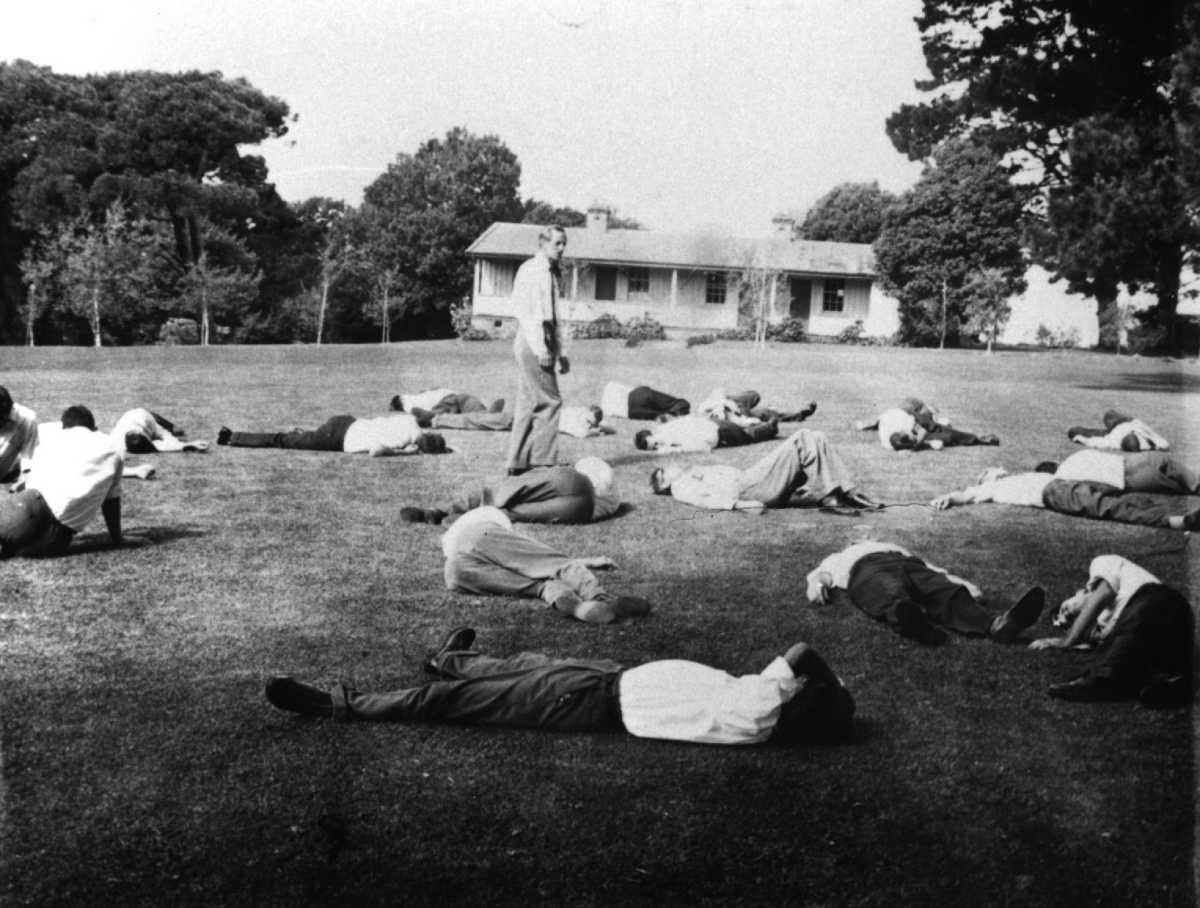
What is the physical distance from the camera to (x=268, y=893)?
3.45 m

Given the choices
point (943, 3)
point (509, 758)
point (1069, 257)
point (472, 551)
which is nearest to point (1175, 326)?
point (1069, 257)

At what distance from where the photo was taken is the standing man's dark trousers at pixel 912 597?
5.97m

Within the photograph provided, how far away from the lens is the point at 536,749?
178 inches

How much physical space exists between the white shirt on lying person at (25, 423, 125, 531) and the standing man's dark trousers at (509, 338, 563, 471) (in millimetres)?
3869

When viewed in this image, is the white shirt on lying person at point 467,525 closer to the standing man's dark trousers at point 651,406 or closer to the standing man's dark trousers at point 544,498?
the standing man's dark trousers at point 544,498

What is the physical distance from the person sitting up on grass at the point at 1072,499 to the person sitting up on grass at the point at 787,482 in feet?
3.16

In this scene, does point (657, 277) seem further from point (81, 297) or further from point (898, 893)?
point (898, 893)

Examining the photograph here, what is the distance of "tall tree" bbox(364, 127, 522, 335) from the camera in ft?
120

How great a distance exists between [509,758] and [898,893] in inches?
63.4

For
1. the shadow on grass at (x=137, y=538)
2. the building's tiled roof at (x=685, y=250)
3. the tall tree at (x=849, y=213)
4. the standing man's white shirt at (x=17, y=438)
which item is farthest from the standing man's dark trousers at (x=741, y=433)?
the tall tree at (x=849, y=213)

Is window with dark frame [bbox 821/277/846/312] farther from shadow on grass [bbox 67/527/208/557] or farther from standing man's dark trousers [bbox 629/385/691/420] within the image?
shadow on grass [bbox 67/527/208/557]

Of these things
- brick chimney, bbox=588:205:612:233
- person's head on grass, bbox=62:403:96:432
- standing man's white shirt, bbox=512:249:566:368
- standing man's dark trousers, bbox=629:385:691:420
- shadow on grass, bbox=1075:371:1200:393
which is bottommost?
standing man's dark trousers, bbox=629:385:691:420

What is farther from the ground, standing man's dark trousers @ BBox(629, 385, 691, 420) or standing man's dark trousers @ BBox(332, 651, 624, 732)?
standing man's dark trousers @ BBox(629, 385, 691, 420)

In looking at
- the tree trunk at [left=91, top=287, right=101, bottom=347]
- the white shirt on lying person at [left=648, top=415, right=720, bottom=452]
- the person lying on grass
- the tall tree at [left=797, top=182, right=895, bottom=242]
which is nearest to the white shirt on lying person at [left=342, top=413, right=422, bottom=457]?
the white shirt on lying person at [left=648, top=415, right=720, bottom=452]
